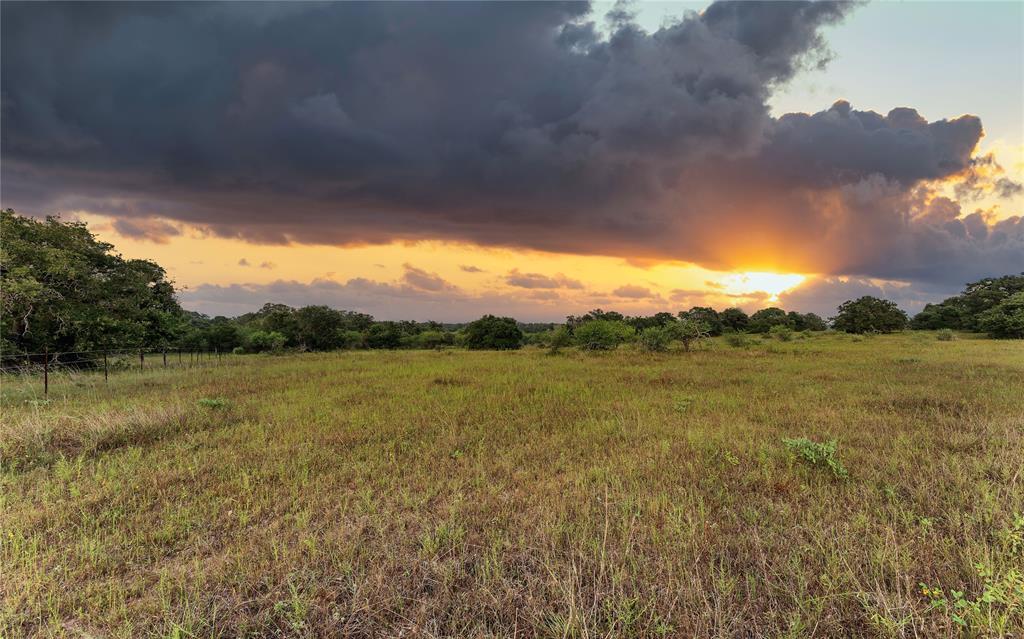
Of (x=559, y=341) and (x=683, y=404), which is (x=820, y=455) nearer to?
(x=683, y=404)

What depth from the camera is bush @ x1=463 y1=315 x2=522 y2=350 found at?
52.7 meters

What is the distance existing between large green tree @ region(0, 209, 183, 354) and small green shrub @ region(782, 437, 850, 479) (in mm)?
22764

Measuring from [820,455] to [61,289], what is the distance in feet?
88.7

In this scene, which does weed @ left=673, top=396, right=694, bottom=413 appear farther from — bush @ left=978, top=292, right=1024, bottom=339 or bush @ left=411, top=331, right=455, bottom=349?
bush @ left=978, top=292, right=1024, bottom=339

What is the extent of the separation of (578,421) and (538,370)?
10.7m

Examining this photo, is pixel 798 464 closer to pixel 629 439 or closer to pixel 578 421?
pixel 629 439

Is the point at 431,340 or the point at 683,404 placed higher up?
the point at 431,340

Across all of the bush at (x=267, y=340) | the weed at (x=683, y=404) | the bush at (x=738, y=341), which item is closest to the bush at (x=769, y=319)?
the bush at (x=738, y=341)

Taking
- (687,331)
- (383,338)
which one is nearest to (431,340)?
(383,338)

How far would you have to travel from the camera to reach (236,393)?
1427 cm

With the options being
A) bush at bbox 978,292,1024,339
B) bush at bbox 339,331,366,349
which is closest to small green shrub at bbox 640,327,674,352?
bush at bbox 978,292,1024,339

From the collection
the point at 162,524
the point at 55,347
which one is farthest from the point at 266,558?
the point at 55,347

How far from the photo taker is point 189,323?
139 feet

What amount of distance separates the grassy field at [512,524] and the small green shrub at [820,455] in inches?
4.0
